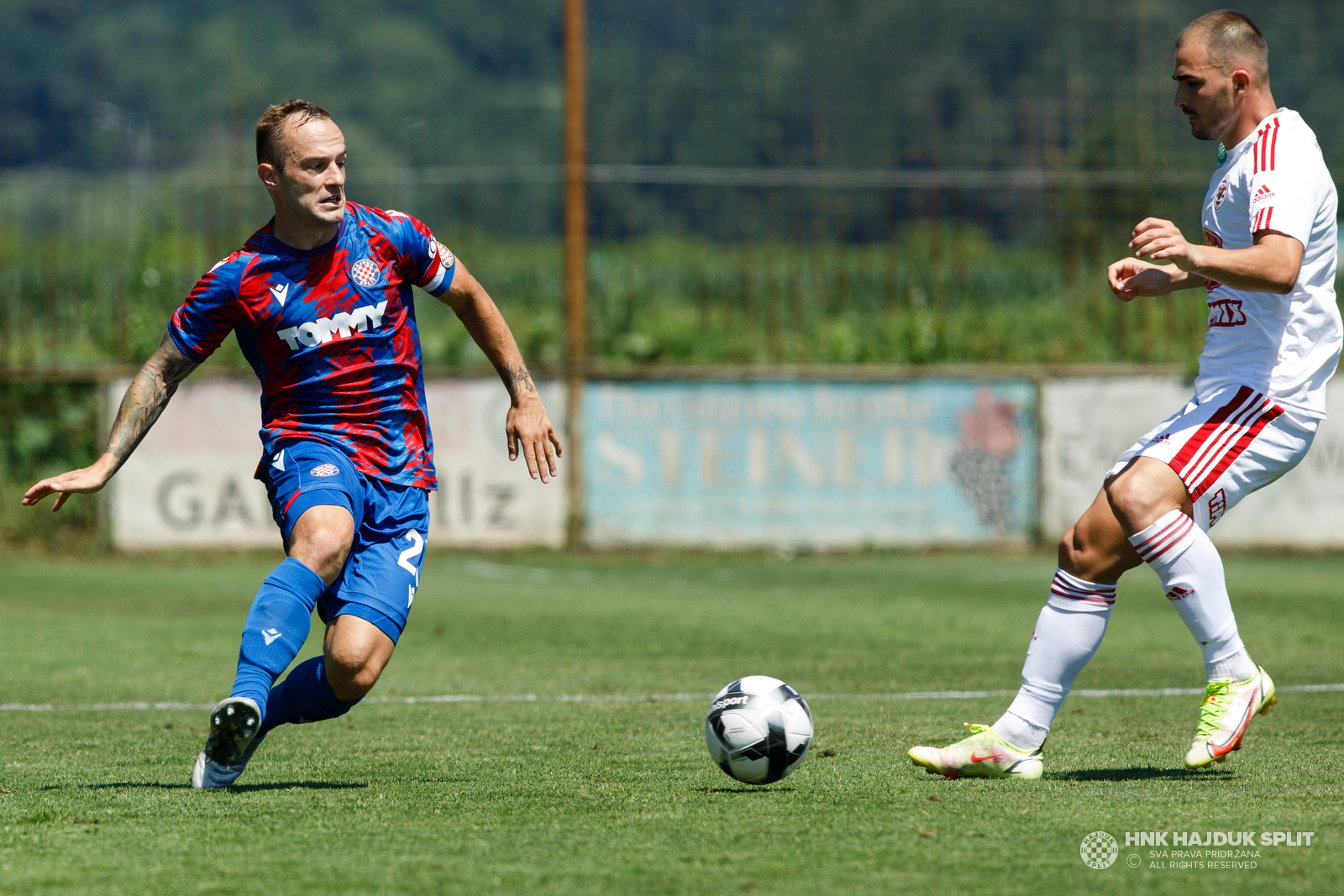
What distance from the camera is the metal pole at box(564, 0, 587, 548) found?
50.1 ft

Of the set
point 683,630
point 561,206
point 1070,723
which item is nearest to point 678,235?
point 561,206

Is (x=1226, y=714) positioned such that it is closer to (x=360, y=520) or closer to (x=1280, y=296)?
(x=1280, y=296)

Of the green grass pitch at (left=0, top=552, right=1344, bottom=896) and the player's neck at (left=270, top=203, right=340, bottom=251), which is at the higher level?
the player's neck at (left=270, top=203, right=340, bottom=251)

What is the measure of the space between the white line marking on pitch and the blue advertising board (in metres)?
8.11

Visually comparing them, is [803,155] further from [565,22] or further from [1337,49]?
[1337,49]

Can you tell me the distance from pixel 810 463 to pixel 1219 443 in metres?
10.5

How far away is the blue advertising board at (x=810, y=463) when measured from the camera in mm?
15180

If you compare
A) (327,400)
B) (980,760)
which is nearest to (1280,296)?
(980,760)

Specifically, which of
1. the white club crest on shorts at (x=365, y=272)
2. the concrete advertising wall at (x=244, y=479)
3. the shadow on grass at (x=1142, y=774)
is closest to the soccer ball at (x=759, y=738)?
the shadow on grass at (x=1142, y=774)

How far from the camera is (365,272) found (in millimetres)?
4980

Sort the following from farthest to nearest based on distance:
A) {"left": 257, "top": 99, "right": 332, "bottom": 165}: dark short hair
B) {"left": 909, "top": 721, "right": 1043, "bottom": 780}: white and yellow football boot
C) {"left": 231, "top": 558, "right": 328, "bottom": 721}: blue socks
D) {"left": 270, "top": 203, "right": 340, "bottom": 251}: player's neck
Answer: {"left": 270, "top": 203, "right": 340, "bottom": 251}: player's neck < {"left": 257, "top": 99, "right": 332, "bottom": 165}: dark short hair < {"left": 909, "top": 721, "right": 1043, "bottom": 780}: white and yellow football boot < {"left": 231, "top": 558, "right": 328, "bottom": 721}: blue socks

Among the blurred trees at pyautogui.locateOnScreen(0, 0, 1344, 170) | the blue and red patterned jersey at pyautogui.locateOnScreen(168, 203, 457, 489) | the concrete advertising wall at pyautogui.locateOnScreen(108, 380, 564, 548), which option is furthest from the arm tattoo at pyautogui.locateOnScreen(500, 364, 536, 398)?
the blurred trees at pyautogui.locateOnScreen(0, 0, 1344, 170)

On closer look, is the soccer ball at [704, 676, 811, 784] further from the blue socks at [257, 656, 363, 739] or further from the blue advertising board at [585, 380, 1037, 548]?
the blue advertising board at [585, 380, 1037, 548]

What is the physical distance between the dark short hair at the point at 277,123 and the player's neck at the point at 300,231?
161 mm
